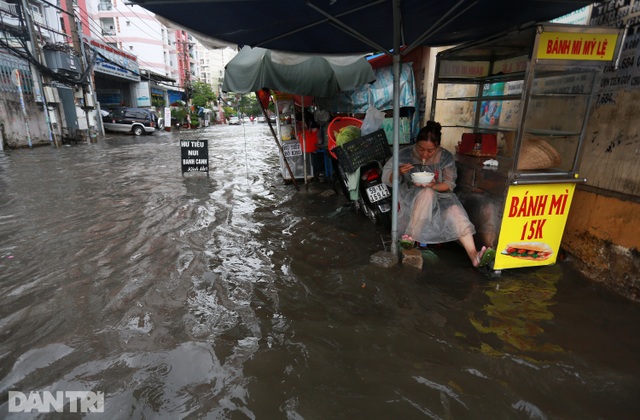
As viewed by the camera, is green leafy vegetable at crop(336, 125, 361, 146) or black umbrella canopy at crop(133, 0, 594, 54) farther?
green leafy vegetable at crop(336, 125, 361, 146)

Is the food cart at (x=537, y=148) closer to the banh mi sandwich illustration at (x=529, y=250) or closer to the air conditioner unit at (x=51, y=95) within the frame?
the banh mi sandwich illustration at (x=529, y=250)

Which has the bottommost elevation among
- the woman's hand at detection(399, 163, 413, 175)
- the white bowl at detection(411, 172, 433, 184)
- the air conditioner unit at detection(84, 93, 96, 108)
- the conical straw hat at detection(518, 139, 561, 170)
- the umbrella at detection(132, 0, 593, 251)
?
the white bowl at detection(411, 172, 433, 184)

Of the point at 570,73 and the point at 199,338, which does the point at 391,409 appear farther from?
the point at 570,73

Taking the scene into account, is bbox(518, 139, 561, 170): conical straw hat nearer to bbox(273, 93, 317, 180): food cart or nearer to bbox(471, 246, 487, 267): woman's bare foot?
bbox(471, 246, 487, 267): woman's bare foot

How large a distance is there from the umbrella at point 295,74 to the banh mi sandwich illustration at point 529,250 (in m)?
3.78

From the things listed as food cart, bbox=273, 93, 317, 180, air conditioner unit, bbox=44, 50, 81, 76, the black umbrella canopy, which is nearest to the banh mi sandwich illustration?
the black umbrella canopy

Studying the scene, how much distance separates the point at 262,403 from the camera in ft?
6.71

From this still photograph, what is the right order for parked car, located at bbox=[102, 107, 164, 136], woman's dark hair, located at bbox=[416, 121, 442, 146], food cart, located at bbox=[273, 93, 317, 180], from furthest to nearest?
parked car, located at bbox=[102, 107, 164, 136] < food cart, located at bbox=[273, 93, 317, 180] < woman's dark hair, located at bbox=[416, 121, 442, 146]

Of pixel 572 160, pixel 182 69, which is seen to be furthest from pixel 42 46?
pixel 182 69

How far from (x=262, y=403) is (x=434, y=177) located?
3029 mm

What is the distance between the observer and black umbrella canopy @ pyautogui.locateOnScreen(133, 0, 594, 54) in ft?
10.1

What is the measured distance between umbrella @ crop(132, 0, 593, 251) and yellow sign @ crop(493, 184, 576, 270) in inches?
45.0

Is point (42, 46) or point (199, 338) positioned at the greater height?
point (42, 46)

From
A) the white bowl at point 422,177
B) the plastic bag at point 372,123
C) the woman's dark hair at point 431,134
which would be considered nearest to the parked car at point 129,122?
the plastic bag at point 372,123
